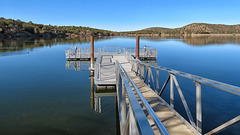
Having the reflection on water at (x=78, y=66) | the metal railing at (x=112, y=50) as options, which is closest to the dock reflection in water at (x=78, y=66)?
the reflection on water at (x=78, y=66)

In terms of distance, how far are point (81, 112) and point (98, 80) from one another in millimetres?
2859

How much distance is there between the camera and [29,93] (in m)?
11.1

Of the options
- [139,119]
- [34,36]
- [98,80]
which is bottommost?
[98,80]

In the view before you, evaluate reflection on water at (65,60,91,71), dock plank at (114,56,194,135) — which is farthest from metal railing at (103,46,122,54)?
dock plank at (114,56,194,135)

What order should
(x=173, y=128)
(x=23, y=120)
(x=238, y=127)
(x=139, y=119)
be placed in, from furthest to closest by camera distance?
(x=23, y=120) → (x=238, y=127) → (x=173, y=128) → (x=139, y=119)

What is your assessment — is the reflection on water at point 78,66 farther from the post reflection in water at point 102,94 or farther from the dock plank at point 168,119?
the dock plank at point 168,119

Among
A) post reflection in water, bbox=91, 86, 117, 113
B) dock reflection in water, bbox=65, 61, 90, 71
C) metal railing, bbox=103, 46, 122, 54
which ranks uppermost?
metal railing, bbox=103, 46, 122, 54

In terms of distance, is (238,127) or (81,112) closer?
(238,127)

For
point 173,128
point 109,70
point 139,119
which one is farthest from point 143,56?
point 139,119

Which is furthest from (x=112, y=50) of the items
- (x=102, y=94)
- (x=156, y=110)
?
(x=156, y=110)

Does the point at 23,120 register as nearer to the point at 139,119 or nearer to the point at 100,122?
the point at 100,122

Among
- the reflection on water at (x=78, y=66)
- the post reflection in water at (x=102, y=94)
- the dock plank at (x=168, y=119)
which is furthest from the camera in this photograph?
the reflection on water at (x=78, y=66)

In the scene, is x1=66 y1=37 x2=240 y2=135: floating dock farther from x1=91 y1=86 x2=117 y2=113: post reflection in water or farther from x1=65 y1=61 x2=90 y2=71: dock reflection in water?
x1=65 y1=61 x2=90 y2=71: dock reflection in water

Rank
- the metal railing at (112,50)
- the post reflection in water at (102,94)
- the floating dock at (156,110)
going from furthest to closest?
the metal railing at (112,50)
the post reflection in water at (102,94)
the floating dock at (156,110)
